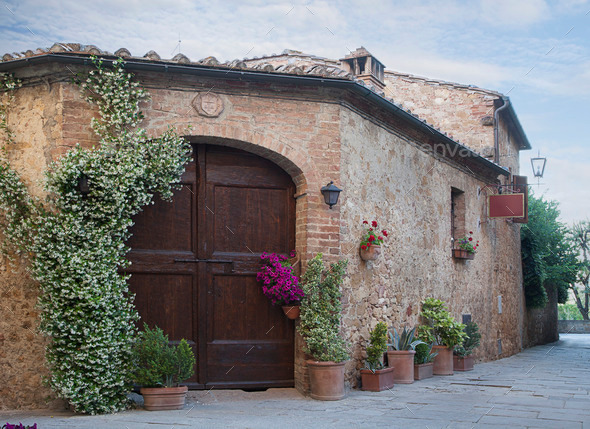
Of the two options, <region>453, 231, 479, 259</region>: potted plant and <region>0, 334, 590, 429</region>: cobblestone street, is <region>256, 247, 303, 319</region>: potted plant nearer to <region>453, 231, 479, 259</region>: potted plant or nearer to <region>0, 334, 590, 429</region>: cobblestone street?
<region>0, 334, 590, 429</region>: cobblestone street

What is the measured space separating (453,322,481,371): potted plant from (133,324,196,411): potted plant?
569 centimetres

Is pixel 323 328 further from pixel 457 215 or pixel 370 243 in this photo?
pixel 457 215

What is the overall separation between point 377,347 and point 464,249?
179 inches

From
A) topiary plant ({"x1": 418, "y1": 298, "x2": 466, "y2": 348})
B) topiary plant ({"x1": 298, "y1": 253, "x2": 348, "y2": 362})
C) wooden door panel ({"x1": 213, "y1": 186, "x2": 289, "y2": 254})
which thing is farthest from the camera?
topiary plant ({"x1": 418, "y1": 298, "x2": 466, "y2": 348})

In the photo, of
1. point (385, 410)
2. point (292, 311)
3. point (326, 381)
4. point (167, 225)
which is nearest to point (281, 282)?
point (292, 311)

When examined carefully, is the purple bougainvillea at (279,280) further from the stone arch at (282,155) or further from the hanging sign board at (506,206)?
the hanging sign board at (506,206)

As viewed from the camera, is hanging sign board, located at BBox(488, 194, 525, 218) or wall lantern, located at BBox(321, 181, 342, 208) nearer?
wall lantern, located at BBox(321, 181, 342, 208)

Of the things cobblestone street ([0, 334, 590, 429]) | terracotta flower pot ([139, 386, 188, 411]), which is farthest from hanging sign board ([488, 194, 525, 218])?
terracotta flower pot ([139, 386, 188, 411])

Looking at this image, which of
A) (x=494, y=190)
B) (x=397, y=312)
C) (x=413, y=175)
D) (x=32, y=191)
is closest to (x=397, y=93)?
(x=494, y=190)

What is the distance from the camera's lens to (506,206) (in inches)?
555

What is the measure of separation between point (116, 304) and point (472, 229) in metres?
8.52

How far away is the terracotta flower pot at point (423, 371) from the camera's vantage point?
9.38 metres

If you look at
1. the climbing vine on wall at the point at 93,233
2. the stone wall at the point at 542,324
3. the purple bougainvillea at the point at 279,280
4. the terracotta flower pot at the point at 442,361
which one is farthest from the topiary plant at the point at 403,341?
the stone wall at the point at 542,324

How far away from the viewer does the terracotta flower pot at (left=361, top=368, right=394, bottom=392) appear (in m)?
8.12
